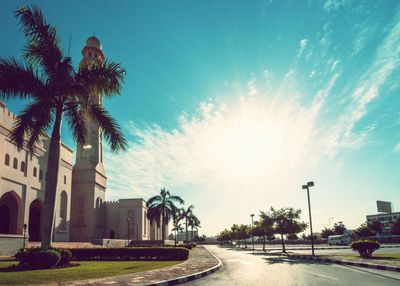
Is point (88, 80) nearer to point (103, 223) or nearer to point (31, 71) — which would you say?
point (31, 71)

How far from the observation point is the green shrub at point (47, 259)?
47.7 ft

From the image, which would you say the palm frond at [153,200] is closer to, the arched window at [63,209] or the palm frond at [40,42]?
the arched window at [63,209]

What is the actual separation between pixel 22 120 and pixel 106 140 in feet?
12.9

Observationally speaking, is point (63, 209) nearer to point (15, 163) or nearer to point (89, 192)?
point (89, 192)

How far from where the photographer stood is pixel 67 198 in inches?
2034

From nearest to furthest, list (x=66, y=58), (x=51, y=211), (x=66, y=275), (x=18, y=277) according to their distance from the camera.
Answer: (x=18, y=277) < (x=66, y=275) < (x=51, y=211) < (x=66, y=58)

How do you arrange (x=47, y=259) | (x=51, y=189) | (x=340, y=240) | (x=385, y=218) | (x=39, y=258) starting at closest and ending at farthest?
(x=39, y=258) → (x=47, y=259) → (x=51, y=189) → (x=340, y=240) → (x=385, y=218)

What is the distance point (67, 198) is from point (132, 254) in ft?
103

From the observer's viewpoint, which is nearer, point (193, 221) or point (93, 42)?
point (93, 42)

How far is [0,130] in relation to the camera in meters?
33.3

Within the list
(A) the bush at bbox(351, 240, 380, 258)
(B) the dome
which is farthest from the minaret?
(A) the bush at bbox(351, 240, 380, 258)

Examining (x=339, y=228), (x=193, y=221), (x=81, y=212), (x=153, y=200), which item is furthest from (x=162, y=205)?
(x=339, y=228)

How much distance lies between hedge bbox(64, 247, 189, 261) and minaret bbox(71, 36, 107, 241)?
33046mm

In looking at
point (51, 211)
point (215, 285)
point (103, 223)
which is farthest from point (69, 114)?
point (103, 223)
